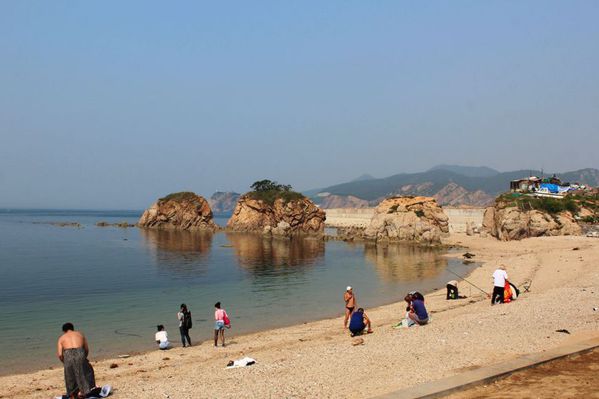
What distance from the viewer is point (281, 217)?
106250 mm

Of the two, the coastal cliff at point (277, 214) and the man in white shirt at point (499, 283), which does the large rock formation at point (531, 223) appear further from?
the man in white shirt at point (499, 283)

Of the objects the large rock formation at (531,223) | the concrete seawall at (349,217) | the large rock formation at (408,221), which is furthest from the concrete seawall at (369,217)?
the large rock formation at (531,223)

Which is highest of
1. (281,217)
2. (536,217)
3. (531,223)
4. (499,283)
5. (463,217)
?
(281,217)

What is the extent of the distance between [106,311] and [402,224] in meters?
60.9

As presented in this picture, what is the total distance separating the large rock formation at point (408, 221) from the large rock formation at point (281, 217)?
20566 mm

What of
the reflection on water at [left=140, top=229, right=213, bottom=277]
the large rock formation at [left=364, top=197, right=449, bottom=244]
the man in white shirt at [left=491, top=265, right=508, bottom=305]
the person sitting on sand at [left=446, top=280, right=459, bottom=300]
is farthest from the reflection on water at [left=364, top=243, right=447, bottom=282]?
the reflection on water at [left=140, top=229, right=213, bottom=277]

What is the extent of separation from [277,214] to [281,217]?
147cm

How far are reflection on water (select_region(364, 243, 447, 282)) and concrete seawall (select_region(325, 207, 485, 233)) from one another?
27236 millimetres

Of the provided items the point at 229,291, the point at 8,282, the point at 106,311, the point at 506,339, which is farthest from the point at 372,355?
the point at 8,282

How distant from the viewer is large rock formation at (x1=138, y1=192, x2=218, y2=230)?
4619 inches

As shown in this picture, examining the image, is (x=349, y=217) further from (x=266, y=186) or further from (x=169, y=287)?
(x=169, y=287)

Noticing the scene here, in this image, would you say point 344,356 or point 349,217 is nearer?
point 344,356

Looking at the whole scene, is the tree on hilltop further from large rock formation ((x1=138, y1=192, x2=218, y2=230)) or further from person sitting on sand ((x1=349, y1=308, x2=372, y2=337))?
person sitting on sand ((x1=349, y1=308, x2=372, y2=337))

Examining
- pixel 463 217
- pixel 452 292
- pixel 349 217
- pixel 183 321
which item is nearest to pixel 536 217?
pixel 452 292
